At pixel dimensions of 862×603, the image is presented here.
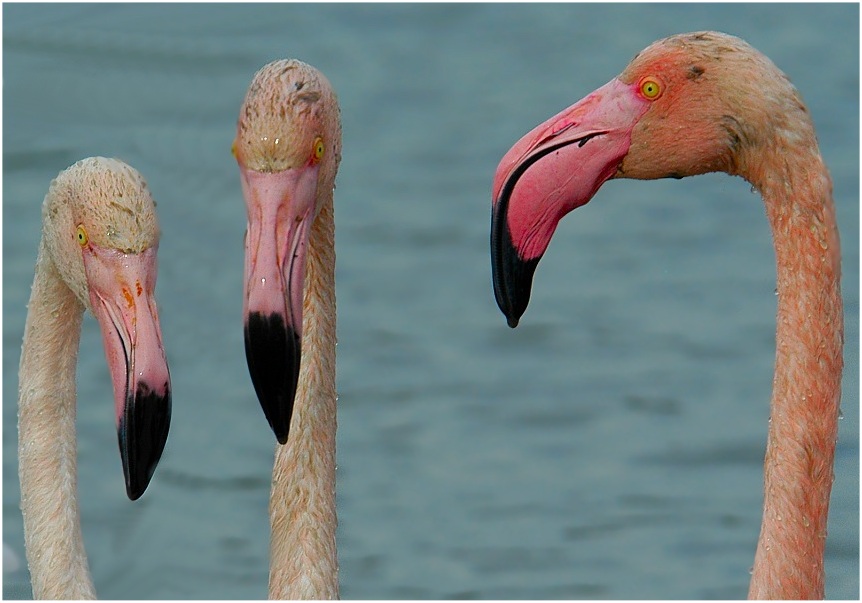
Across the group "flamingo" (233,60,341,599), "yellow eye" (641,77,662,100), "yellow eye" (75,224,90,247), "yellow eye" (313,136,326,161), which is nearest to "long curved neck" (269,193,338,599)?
"flamingo" (233,60,341,599)

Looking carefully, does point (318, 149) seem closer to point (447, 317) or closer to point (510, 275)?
point (510, 275)

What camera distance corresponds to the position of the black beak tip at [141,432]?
177 inches

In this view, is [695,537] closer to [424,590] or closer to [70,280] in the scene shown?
[424,590]

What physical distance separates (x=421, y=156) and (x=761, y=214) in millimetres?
2047

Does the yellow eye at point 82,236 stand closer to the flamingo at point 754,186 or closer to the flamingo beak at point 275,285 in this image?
the flamingo beak at point 275,285

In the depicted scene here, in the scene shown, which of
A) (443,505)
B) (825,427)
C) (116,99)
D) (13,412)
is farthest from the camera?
(116,99)

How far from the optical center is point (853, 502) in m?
8.06

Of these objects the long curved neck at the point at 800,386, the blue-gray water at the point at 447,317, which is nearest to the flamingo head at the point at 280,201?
the long curved neck at the point at 800,386

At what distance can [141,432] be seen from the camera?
4527 millimetres

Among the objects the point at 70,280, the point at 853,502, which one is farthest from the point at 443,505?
the point at 70,280

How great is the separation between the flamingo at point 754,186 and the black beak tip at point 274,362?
0.59m

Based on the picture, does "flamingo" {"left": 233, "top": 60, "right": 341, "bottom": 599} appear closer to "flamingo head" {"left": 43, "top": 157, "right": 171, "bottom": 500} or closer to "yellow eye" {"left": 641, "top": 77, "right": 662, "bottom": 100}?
"flamingo head" {"left": 43, "top": 157, "right": 171, "bottom": 500}

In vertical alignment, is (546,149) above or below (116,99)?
below

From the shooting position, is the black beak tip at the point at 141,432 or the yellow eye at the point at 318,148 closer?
the black beak tip at the point at 141,432
